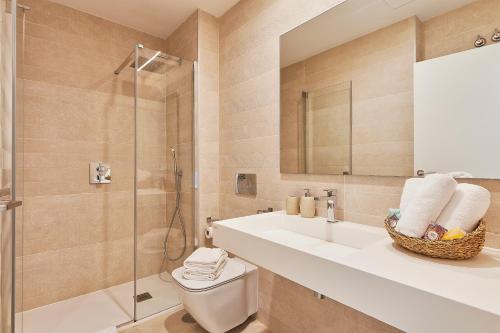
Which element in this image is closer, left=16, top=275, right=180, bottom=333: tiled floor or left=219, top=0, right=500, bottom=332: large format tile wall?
left=219, top=0, right=500, bottom=332: large format tile wall

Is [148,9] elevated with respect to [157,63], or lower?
elevated

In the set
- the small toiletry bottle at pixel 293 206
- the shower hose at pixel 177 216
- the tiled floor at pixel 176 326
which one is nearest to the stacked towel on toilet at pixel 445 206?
the small toiletry bottle at pixel 293 206

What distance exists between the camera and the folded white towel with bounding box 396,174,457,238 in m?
0.87

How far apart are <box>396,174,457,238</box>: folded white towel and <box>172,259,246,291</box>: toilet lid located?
113 cm

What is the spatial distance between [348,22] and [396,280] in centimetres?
133

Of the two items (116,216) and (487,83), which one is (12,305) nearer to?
(116,216)

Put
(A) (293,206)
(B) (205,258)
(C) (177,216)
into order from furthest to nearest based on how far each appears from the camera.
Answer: (C) (177,216) < (B) (205,258) < (A) (293,206)

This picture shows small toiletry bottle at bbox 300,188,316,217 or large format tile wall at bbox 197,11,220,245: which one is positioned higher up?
large format tile wall at bbox 197,11,220,245

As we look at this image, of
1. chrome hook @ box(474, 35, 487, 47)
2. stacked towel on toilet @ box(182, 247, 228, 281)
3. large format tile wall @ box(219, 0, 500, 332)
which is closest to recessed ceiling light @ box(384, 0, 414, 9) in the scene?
large format tile wall @ box(219, 0, 500, 332)

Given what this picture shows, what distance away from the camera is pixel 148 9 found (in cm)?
221

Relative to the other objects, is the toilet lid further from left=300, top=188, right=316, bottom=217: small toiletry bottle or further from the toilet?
left=300, top=188, right=316, bottom=217: small toiletry bottle

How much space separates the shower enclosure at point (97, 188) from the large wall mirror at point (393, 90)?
939mm

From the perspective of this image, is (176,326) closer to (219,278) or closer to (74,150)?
(219,278)

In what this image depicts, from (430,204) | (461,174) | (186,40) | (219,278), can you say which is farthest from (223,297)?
(186,40)
